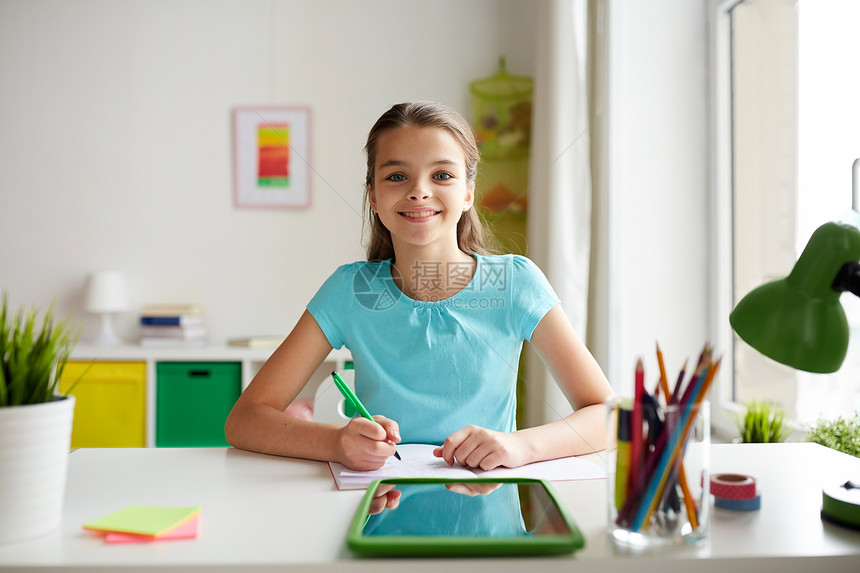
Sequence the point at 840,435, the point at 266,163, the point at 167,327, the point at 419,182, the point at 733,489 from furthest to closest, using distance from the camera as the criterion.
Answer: the point at 266,163 → the point at 167,327 → the point at 840,435 → the point at 419,182 → the point at 733,489

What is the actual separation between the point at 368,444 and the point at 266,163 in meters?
2.30

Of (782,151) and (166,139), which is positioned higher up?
(166,139)

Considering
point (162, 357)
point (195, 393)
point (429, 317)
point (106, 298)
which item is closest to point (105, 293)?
point (106, 298)

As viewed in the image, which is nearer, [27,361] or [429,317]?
[27,361]

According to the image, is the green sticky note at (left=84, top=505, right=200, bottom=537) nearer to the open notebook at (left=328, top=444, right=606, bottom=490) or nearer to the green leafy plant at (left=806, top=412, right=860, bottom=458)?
the open notebook at (left=328, top=444, right=606, bottom=490)

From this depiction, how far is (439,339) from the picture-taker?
1.20 metres

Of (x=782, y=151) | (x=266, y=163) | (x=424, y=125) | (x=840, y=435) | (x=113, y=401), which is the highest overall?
(x=266, y=163)

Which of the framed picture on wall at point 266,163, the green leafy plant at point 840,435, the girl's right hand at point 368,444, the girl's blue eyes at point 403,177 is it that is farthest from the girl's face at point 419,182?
the framed picture on wall at point 266,163

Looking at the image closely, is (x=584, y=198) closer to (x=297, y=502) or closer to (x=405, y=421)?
(x=405, y=421)

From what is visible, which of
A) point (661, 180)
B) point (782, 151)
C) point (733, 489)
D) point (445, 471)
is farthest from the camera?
point (661, 180)

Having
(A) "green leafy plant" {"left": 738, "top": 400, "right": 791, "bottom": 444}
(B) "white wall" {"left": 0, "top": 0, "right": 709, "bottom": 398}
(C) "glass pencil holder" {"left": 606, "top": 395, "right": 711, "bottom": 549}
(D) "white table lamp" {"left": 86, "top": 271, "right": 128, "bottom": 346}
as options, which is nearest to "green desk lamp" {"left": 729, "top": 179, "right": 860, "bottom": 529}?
(C) "glass pencil holder" {"left": 606, "top": 395, "right": 711, "bottom": 549}

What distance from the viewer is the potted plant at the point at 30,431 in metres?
0.59

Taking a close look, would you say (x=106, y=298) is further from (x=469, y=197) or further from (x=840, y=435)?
(x=840, y=435)

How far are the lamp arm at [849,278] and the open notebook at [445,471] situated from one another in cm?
33
